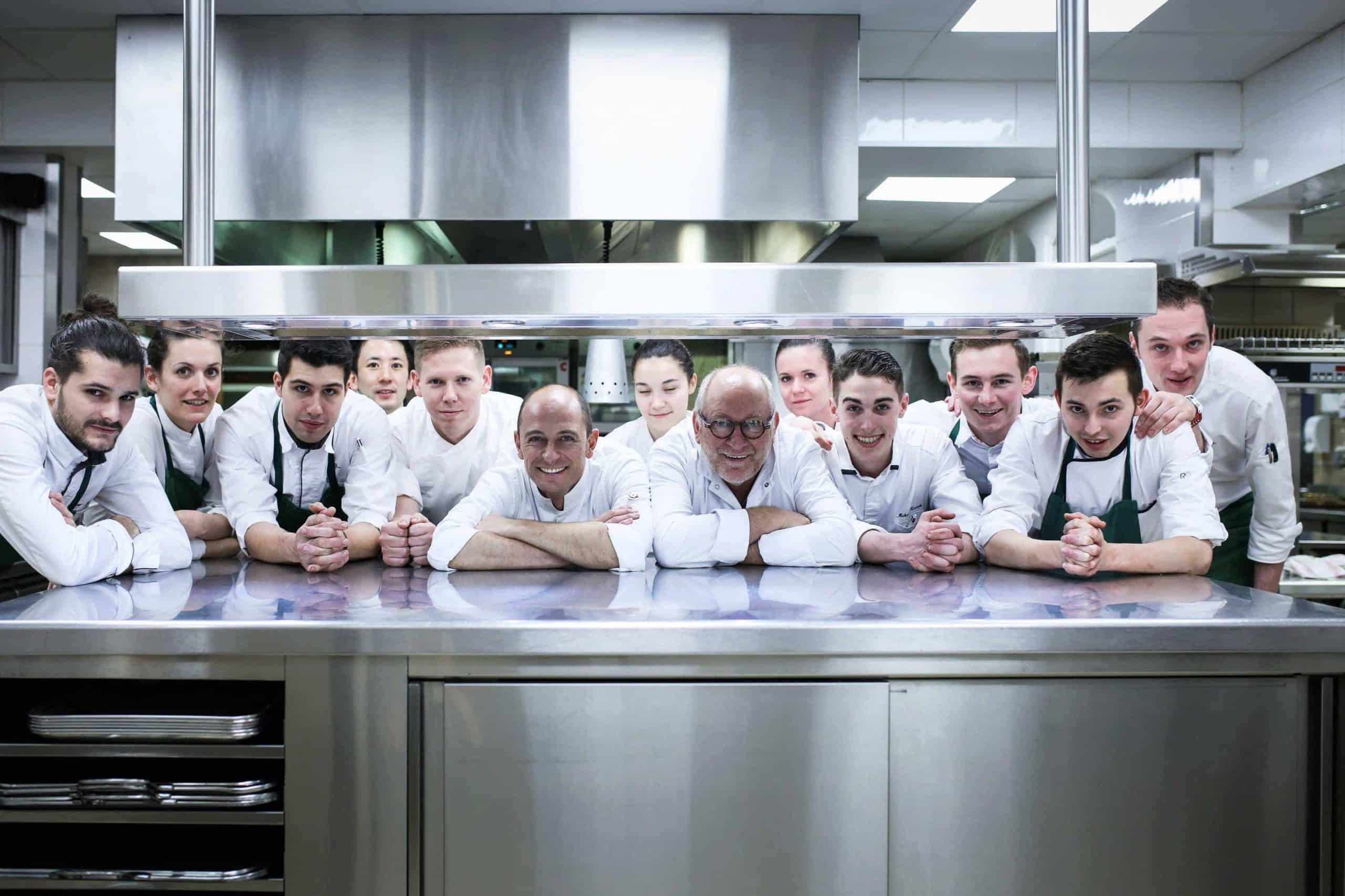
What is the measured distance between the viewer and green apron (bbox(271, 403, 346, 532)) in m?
2.65

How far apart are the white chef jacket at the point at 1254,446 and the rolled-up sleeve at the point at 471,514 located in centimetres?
197

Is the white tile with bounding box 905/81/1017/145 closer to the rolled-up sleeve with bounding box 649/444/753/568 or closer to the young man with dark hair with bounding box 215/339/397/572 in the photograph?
the rolled-up sleeve with bounding box 649/444/753/568

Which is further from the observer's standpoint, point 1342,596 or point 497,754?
point 1342,596

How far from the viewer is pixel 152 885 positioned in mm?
1564

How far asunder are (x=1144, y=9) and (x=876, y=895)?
9.78ft

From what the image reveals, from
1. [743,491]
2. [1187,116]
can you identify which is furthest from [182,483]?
[1187,116]

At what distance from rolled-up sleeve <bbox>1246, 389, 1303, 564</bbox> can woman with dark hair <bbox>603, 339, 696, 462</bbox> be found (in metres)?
1.78

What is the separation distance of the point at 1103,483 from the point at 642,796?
145cm

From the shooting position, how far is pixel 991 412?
2838 millimetres

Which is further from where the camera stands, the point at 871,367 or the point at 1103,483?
the point at 871,367

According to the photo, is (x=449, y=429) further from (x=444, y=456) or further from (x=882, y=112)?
(x=882, y=112)

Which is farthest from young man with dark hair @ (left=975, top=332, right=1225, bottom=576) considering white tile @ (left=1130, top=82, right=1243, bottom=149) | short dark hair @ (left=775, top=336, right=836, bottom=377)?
white tile @ (left=1130, top=82, right=1243, bottom=149)

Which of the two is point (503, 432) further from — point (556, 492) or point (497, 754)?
point (497, 754)

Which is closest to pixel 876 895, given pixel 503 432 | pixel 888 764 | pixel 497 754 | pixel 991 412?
pixel 888 764
